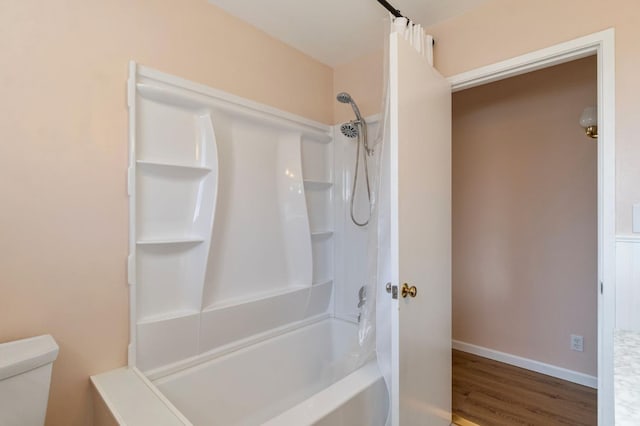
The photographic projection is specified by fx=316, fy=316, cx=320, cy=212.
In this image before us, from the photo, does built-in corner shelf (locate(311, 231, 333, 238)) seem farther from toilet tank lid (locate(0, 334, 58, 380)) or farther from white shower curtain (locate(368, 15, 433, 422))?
toilet tank lid (locate(0, 334, 58, 380))

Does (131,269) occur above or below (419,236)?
below

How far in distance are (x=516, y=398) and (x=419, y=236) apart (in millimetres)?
1650

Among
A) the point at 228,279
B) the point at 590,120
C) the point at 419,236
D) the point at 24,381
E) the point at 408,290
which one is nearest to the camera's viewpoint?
the point at 24,381

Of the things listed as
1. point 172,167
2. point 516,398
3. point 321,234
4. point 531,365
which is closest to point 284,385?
point 321,234

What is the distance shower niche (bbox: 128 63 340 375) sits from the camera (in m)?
1.49

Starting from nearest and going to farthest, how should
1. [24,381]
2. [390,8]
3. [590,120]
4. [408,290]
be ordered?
[24,381], [408,290], [390,8], [590,120]

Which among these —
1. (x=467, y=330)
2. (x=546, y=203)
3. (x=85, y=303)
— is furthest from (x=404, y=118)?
(x=467, y=330)

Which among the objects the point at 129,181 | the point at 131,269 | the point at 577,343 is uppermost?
the point at 129,181

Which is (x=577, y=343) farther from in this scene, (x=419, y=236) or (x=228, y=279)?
(x=228, y=279)

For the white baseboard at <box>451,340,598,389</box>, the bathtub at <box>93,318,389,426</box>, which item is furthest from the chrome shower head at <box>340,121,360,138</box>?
the white baseboard at <box>451,340,598,389</box>

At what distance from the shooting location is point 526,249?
2.68 m

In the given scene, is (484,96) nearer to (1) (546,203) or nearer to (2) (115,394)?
(1) (546,203)

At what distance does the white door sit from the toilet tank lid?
1295 mm

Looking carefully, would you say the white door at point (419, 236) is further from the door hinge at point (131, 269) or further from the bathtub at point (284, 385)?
the door hinge at point (131, 269)
